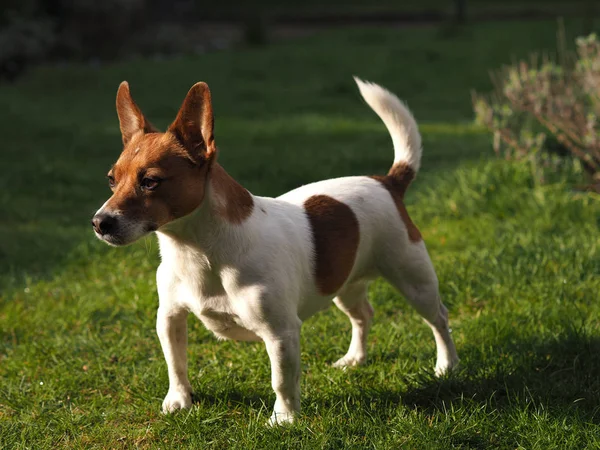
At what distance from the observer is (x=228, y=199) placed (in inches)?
134

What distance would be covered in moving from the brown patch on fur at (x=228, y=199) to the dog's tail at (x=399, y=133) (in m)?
1.04

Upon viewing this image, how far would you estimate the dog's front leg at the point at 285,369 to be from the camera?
11.4 feet

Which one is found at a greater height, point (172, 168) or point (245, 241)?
point (172, 168)

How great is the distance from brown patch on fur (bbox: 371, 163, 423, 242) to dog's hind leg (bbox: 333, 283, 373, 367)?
43cm

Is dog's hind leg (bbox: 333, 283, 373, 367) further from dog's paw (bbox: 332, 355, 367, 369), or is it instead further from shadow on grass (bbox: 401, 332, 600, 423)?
shadow on grass (bbox: 401, 332, 600, 423)

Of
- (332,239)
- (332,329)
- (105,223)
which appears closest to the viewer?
(105,223)

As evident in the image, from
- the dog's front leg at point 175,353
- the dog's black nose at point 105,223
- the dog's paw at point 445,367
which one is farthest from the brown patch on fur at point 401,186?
the dog's black nose at point 105,223

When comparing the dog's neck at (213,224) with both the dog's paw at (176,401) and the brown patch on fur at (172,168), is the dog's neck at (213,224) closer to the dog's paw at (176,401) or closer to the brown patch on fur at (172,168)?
the brown patch on fur at (172,168)

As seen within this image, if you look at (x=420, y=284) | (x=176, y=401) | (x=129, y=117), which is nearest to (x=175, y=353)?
(x=176, y=401)

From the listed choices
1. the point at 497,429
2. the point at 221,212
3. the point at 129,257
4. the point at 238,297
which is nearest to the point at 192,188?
the point at 221,212

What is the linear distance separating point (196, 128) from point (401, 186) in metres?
1.38

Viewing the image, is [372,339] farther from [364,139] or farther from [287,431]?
[364,139]

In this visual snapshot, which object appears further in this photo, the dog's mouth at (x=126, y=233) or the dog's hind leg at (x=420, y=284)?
the dog's hind leg at (x=420, y=284)

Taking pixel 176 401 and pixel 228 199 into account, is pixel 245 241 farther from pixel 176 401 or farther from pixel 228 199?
pixel 176 401
